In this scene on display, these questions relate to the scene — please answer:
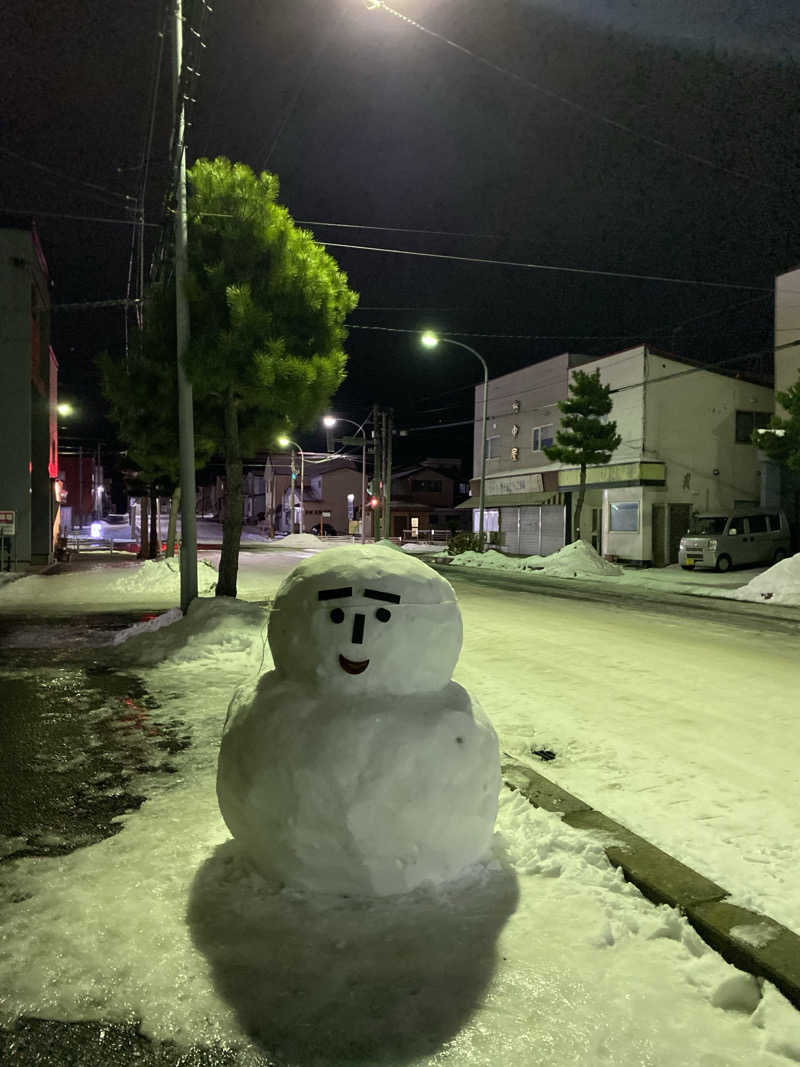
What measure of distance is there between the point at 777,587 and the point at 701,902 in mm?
16471

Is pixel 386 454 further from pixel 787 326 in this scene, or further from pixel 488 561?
pixel 787 326

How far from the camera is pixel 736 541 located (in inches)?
961

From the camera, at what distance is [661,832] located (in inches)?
155

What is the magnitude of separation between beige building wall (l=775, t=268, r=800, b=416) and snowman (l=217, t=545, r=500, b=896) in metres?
27.7

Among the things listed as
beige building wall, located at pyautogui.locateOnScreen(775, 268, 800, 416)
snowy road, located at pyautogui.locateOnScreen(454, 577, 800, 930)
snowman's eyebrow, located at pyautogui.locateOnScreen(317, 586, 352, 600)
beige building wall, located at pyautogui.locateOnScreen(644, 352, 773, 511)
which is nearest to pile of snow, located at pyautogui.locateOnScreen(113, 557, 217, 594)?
snowy road, located at pyautogui.locateOnScreen(454, 577, 800, 930)

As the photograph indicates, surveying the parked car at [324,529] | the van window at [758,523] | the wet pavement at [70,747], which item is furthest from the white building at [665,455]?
the parked car at [324,529]

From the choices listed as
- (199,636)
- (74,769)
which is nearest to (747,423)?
(199,636)

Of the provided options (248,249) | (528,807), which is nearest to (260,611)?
(248,249)

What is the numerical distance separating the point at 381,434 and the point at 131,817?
36.3 m

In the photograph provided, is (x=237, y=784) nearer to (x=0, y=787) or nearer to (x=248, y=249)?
(x=0, y=787)

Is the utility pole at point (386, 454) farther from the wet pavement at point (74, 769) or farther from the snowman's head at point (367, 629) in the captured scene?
the snowman's head at point (367, 629)

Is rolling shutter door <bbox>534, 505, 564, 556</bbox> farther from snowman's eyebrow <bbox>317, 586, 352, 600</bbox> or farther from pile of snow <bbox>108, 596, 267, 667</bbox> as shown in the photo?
snowman's eyebrow <bbox>317, 586, 352, 600</bbox>

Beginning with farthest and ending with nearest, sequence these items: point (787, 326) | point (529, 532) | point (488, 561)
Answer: point (529, 532), point (488, 561), point (787, 326)

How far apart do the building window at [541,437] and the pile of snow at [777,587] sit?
60.1 feet
